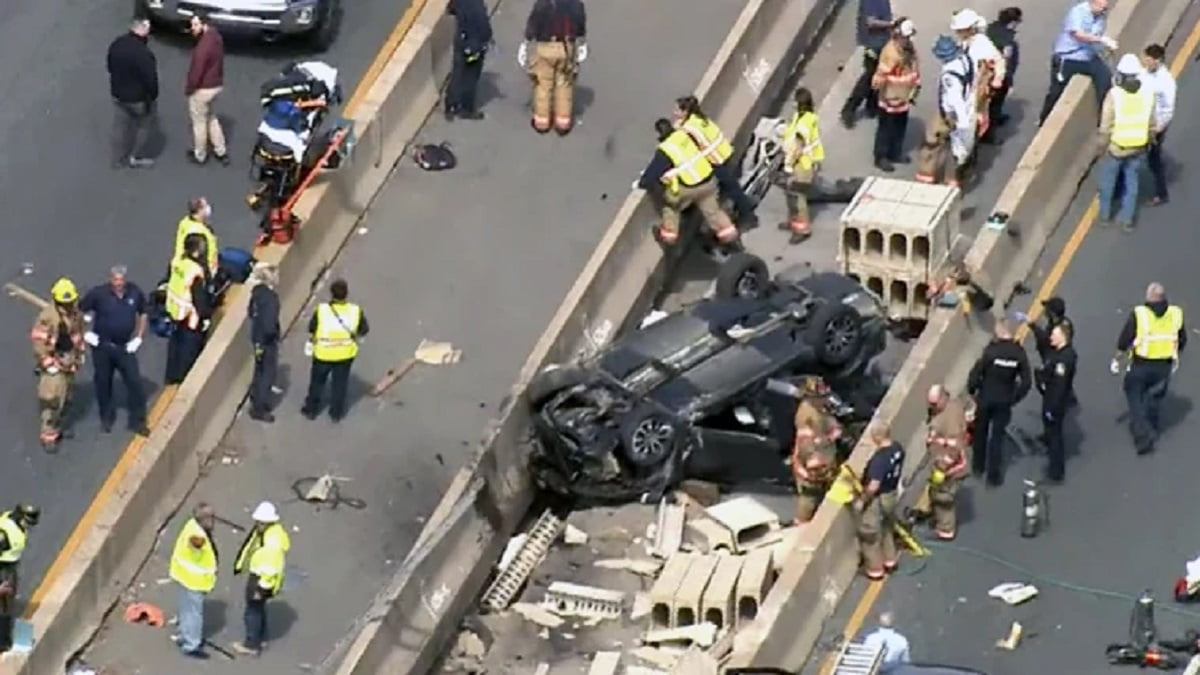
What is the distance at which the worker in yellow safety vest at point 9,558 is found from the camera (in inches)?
1578

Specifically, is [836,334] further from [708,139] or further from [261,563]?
[261,563]

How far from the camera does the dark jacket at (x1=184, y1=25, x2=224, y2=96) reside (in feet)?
149

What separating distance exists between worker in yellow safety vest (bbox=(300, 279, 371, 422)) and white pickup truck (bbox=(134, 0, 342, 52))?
4.65m

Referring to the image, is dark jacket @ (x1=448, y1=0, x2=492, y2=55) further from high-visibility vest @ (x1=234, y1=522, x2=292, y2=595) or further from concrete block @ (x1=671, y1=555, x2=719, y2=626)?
high-visibility vest @ (x1=234, y1=522, x2=292, y2=595)

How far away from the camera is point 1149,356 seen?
4097cm

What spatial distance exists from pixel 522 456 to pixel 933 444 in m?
4.14

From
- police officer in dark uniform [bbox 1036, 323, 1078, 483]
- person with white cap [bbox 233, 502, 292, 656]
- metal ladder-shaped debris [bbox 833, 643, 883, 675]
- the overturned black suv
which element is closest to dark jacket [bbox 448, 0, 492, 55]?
the overturned black suv

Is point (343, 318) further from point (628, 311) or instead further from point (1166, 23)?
point (1166, 23)

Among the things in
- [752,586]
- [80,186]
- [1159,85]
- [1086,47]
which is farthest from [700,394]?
[80,186]

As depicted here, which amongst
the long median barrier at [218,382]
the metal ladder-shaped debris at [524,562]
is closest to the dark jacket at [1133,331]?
the metal ladder-shaped debris at [524,562]

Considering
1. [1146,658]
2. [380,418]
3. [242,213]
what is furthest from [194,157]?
[1146,658]

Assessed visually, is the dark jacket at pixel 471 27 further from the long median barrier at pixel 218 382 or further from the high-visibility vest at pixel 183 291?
the high-visibility vest at pixel 183 291

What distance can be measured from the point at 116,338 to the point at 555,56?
589 centimetres

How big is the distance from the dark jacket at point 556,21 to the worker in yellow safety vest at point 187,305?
4613 millimetres
